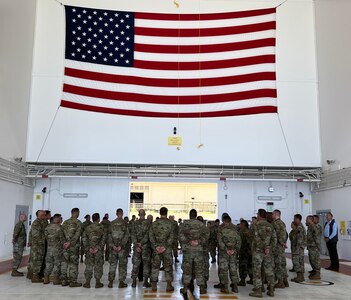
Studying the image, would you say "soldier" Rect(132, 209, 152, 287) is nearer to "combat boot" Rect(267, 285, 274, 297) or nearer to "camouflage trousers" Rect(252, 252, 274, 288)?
"camouflage trousers" Rect(252, 252, 274, 288)

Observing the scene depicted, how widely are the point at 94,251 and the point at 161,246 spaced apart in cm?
132

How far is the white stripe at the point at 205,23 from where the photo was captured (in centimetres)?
1398

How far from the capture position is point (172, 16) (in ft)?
46.9

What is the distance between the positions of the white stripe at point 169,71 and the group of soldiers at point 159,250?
24.2ft

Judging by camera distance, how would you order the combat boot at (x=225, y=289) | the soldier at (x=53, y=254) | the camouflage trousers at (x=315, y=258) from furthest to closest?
the camouflage trousers at (x=315, y=258) → the soldier at (x=53, y=254) → the combat boot at (x=225, y=289)

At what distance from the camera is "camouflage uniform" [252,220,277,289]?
6.65m

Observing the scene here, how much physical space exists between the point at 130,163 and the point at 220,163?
3.42 metres

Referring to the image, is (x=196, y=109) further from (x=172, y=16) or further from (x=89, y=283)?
(x=89, y=283)

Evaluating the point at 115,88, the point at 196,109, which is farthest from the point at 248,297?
the point at 115,88

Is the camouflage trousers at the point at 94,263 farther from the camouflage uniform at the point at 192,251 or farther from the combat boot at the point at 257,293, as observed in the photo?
the combat boot at the point at 257,293

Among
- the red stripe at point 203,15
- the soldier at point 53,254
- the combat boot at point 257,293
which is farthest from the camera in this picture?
the red stripe at point 203,15

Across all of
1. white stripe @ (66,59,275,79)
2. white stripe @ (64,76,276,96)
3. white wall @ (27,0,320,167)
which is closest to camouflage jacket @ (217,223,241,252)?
white wall @ (27,0,320,167)

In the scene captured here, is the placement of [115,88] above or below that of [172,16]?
below

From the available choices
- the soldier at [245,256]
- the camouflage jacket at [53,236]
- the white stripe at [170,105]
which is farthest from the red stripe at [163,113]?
the camouflage jacket at [53,236]
